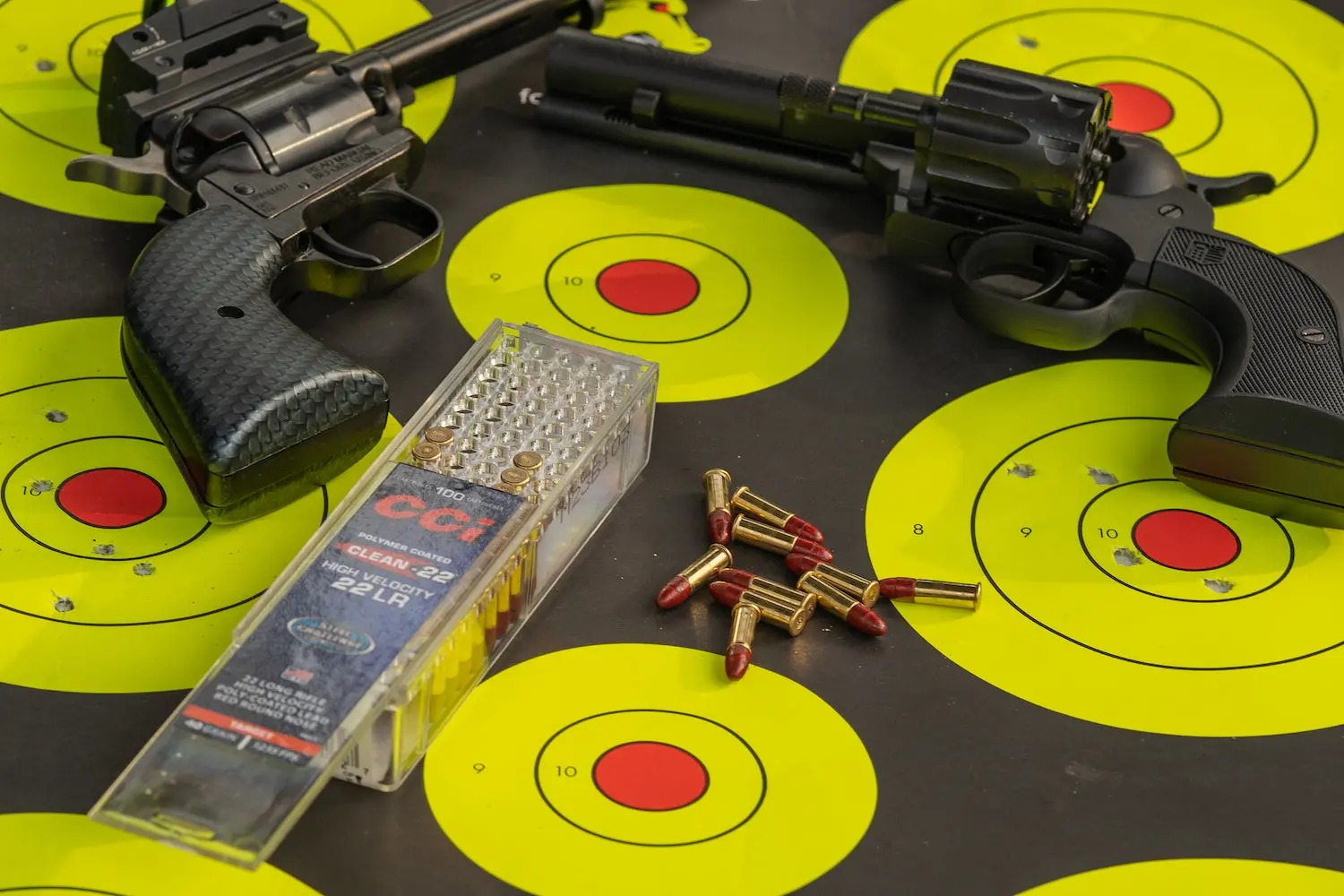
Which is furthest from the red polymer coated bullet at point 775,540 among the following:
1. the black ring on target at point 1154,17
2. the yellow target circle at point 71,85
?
the black ring on target at point 1154,17

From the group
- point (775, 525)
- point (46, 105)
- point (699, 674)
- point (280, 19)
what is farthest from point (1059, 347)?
point (46, 105)

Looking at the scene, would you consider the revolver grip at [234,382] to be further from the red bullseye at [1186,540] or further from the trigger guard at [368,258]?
the red bullseye at [1186,540]

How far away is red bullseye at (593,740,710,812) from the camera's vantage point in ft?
5.31

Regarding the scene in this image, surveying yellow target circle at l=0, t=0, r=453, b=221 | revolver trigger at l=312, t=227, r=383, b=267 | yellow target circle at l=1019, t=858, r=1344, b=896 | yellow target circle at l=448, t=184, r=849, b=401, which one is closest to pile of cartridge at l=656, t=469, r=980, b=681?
yellow target circle at l=448, t=184, r=849, b=401

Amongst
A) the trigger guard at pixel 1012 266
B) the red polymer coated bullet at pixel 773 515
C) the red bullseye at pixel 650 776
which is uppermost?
the trigger guard at pixel 1012 266

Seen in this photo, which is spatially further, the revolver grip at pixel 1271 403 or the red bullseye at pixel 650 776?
the revolver grip at pixel 1271 403

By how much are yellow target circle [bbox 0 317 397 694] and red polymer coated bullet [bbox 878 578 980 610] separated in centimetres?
64

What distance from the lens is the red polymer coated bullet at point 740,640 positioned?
1.74m

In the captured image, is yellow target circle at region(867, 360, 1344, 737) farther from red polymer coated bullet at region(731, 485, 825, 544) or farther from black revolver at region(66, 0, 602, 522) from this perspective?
black revolver at region(66, 0, 602, 522)

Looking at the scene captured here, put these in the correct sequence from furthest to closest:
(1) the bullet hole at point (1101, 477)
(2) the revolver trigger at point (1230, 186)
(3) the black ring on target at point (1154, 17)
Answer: (3) the black ring on target at point (1154, 17), (2) the revolver trigger at point (1230, 186), (1) the bullet hole at point (1101, 477)

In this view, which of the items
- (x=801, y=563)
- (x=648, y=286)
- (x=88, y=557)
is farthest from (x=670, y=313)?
(x=88, y=557)

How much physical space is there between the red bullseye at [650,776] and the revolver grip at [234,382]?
0.50 m

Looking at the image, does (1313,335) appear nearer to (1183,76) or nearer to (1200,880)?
(1200,880)

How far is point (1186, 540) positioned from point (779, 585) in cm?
51
